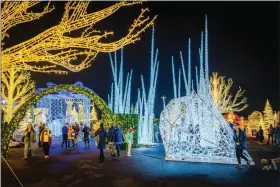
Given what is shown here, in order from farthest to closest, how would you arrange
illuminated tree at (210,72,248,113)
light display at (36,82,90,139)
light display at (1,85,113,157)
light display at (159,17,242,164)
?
illuminated tree at (210,72,248,113)
light display at (36,82,90,139)
light display at (1,85,113,157)
light display at (159,17,242,164)

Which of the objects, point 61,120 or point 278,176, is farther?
point 61,120

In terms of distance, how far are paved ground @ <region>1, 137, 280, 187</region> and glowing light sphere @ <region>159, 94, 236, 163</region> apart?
76 cm

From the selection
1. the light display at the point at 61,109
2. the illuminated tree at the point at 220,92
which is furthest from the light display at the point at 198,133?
the illuminated tree at the point at 220,92

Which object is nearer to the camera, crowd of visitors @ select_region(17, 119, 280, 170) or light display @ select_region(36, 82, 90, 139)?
crowd of visitors @ select_region(17, 119, 280, 170)

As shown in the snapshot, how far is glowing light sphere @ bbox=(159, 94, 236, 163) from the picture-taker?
12609mm

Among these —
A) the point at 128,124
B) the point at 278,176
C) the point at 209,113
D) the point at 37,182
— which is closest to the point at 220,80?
the point at 128,124

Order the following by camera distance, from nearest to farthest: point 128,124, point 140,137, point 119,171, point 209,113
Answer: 1. point 119,171
2. point 209,113
3. point 128,124
4. point 140,137

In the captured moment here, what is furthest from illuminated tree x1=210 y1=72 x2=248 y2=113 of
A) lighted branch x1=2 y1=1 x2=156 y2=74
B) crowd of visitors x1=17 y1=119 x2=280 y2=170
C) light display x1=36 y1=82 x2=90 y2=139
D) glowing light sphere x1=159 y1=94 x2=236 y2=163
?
lighted branch x1=2 y1=1 x2=156 y2=74

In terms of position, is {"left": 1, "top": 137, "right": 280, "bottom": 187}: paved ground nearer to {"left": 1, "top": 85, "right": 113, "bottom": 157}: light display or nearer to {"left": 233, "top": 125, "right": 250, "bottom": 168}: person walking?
{"left": 233, "top": 125, "right": 250, "bottom": 168}: person walking

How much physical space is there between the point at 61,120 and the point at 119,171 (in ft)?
57.1

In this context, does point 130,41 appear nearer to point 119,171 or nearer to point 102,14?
point 102,14

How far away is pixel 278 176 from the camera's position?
9.81m

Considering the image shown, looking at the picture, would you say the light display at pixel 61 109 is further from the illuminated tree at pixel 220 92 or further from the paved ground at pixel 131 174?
the illuminated tree at pixel 220 92

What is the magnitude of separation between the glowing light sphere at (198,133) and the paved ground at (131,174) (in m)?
0.76
